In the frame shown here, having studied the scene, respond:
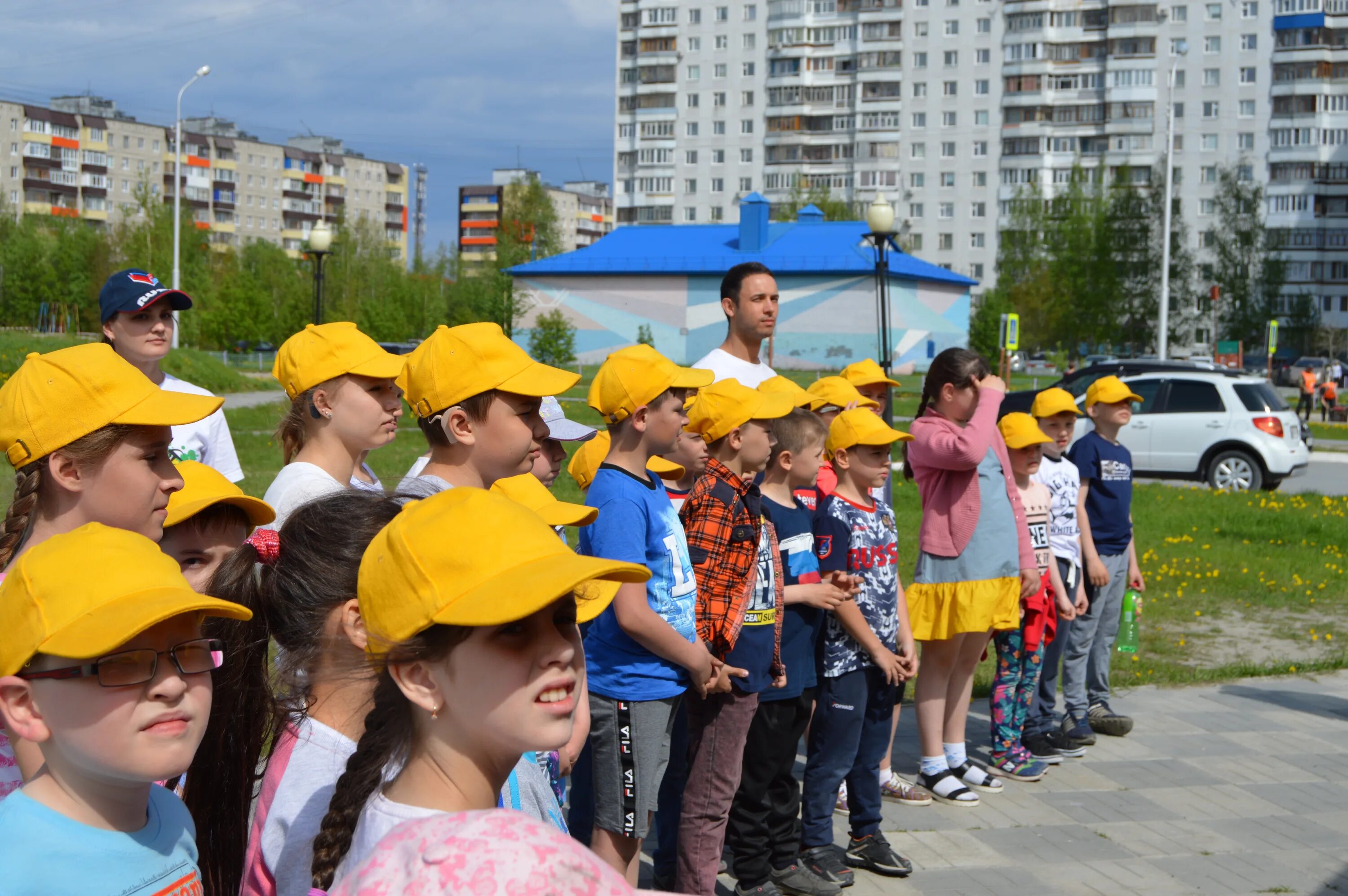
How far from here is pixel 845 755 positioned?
5.05m

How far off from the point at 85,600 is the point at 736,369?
434 centimetres

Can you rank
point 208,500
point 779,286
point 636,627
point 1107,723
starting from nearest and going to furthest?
1. point 208,500
2. point 636,627
3. point 1107,723
4. point 779,286

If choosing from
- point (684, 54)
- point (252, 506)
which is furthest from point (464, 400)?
point (684, 54)

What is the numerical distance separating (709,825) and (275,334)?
60802mm

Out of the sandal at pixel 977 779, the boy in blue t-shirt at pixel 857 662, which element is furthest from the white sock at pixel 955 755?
the boy in blue t-shirt at pixel 857 662

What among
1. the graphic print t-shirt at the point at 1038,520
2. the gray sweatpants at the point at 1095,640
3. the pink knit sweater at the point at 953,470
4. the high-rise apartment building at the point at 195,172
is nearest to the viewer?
the pink knit sweater at the point at 953,470

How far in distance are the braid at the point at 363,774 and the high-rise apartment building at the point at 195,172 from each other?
90.9m

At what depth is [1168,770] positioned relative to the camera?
6602 mm

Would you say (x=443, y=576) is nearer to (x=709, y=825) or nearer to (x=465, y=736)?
(x=465, y=736)

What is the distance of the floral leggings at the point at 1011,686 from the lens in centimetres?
628

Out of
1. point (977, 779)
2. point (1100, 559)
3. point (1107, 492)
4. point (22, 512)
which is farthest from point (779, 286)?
point (22, 512)

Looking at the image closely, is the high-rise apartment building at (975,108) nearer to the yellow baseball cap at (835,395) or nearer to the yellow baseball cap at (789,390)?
the yellow baseball cap at (835,395)

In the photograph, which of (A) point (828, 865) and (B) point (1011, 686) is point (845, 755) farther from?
(B) point (1011, 686)

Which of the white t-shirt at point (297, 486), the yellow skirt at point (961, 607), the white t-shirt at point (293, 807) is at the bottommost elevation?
the yellow skirt at point (961, 607)
